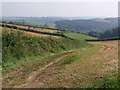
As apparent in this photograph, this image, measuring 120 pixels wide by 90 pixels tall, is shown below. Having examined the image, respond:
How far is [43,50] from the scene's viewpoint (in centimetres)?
1809

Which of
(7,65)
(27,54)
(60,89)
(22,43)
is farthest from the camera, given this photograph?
(22,43)

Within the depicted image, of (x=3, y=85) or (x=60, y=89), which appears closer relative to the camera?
(x=60, y=89)

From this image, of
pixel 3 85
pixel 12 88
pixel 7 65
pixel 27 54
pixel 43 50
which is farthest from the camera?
pixel 43 50

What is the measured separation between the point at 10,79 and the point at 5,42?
22.6 ft

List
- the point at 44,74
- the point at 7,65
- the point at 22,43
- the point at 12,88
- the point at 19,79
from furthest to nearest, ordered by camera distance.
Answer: the point at 22,43, the point at 7,65, the point at 44,74, the point at 19,79, the point at 12,88

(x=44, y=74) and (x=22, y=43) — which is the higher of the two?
(x=22, y=43)

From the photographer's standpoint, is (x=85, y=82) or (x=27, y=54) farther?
(x=27, y=54)

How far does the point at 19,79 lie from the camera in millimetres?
9461

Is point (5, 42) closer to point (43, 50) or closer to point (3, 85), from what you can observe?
point (43, 50)

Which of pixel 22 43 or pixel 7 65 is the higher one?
pixel 22 43

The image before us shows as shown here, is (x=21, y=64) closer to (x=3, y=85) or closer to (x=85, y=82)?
(x=3, y=85)

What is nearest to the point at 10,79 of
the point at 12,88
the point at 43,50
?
the point at 12,88

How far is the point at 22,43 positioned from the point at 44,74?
6898mm

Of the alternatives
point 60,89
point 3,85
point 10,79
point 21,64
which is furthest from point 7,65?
point 60,89
